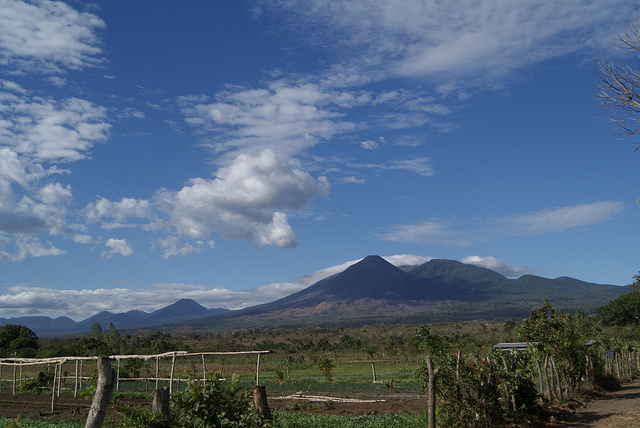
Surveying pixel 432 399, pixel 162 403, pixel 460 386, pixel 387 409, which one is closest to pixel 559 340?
pixel 387 409

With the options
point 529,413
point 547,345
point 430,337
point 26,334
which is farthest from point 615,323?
point 26,334

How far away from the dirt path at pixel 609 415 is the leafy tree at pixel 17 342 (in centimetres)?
5759

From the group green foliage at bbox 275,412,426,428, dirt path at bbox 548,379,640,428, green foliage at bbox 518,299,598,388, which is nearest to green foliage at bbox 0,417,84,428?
green foliage at bbox 275,412,426,428

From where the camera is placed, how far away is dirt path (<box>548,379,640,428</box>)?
39.8 feet

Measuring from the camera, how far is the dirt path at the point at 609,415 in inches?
477

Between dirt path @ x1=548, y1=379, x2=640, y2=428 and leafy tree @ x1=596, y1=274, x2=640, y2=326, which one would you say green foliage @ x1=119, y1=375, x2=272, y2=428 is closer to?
dirt path @ x1=548, y1=379, x2=640, y2=428

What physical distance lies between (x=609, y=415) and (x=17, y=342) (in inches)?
2657

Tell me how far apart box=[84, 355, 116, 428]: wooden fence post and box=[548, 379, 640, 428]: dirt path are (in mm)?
11666

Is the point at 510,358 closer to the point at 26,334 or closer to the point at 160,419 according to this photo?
the point at 160,419

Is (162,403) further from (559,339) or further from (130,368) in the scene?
(130,368)

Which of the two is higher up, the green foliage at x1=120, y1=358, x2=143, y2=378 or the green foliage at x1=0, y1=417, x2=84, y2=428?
the green foliage at x1=0, y1=417, x2=84, y2=428

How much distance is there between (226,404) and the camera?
6.43 meters

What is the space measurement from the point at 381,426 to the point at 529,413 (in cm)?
433

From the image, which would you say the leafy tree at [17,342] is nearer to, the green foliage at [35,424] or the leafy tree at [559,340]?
the green foliage at [35,424]
